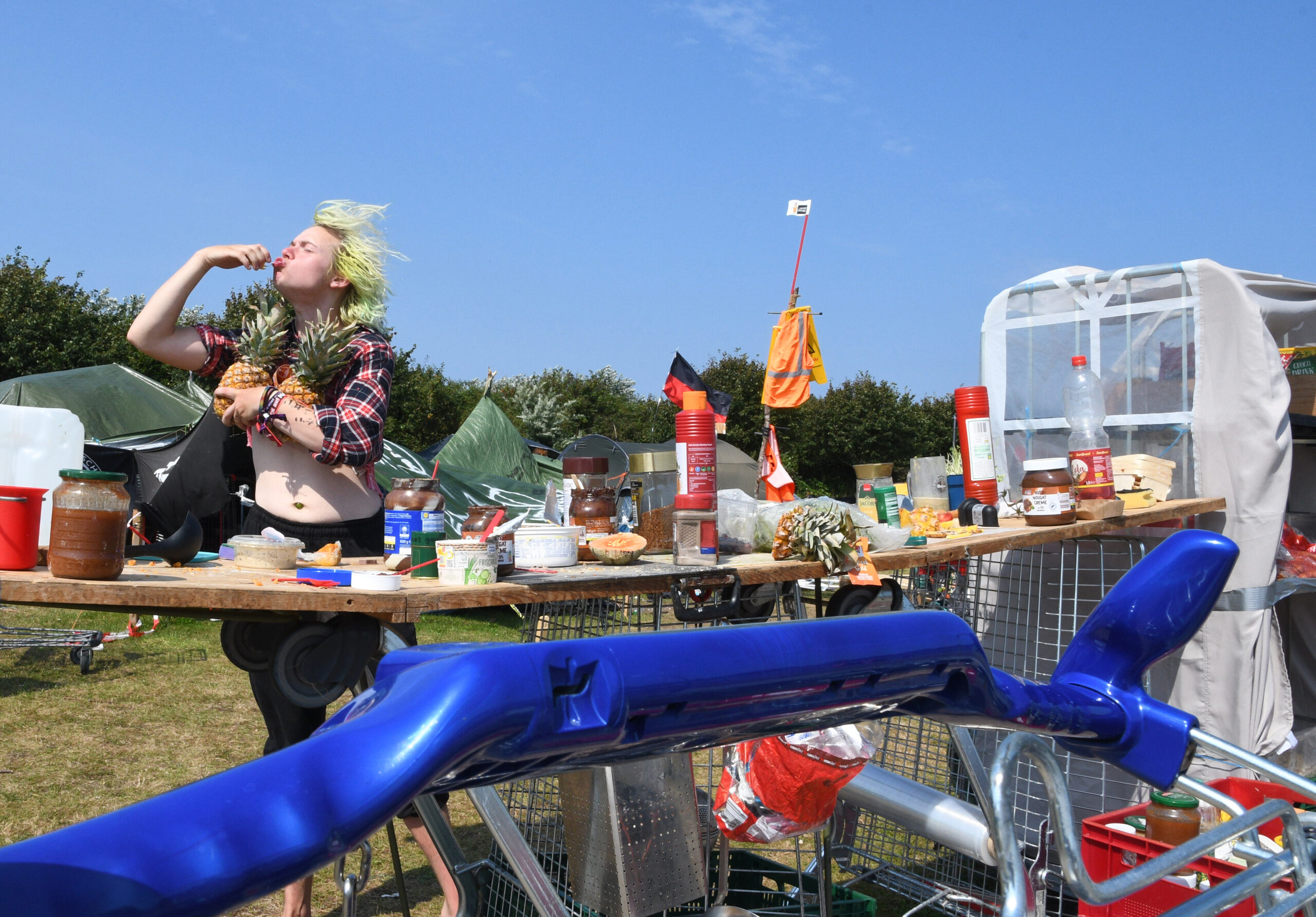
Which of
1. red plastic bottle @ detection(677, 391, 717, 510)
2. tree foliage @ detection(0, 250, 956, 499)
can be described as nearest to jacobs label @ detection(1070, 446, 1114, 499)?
red plastic bottle @ detection(677, 391, 717, 510)

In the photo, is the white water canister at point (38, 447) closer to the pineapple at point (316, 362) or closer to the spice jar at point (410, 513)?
the pineapple at point (316, 362)

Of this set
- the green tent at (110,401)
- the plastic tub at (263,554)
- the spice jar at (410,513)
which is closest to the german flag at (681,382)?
the spice jar at (410,513)

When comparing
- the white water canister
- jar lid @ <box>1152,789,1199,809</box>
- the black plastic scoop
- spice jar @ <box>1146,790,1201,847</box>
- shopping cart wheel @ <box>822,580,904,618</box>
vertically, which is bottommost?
spice jar @ <box>1146,790,1201,847</box>

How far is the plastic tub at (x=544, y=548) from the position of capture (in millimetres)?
2014

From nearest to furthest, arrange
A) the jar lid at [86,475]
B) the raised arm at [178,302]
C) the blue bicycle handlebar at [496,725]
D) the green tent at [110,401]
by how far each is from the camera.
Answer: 1. the blue bicycle handlebar at [496,725]
2. the jar lid at [86,475]
3. the raised arm at [178,302]
4. the green tent at [110,401]

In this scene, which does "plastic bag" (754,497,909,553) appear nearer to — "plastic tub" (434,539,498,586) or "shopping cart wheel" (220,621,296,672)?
"plastic tub" (434,539,498,586)

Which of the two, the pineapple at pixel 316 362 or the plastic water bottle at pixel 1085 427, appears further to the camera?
the plastic water bottle at pixel 1085 427

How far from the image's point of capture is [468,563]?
177cm

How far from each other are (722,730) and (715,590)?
1533 millimetres

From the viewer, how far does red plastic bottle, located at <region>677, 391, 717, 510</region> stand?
225cm

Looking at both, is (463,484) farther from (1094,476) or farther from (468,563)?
(468,563)

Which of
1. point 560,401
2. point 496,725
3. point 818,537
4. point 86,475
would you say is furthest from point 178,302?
point 560,401

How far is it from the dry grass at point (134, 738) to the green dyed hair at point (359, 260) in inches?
42.2

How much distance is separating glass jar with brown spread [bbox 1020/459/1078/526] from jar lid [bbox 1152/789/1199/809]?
2.79ft
